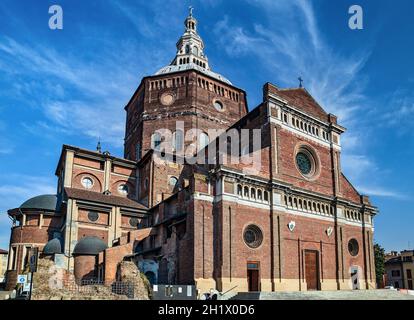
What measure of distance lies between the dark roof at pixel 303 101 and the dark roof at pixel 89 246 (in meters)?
20.1

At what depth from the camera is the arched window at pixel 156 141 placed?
150ft

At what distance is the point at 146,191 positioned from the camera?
41.2 meters

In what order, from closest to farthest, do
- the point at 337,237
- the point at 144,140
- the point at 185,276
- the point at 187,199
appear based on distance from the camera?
the point at 185,276 < the point at 187,199 < the point at 337,237 < the point at 144,140

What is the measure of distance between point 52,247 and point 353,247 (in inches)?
1070

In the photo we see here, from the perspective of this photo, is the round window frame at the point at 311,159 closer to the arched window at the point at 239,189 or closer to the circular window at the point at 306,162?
the circular window at the point at 306,162

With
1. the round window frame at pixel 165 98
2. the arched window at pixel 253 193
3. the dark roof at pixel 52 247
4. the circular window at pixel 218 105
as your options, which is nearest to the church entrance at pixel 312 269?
the arched window at pixel 253 193

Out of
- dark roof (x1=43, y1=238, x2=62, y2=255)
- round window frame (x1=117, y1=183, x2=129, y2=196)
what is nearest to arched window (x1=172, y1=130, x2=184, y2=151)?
round window frame (x1=117, y1=183, x2=129, y2=196)

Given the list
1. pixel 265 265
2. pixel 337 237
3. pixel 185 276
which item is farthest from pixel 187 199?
pixel 337 237

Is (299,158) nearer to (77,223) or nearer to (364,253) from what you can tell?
(364,253)

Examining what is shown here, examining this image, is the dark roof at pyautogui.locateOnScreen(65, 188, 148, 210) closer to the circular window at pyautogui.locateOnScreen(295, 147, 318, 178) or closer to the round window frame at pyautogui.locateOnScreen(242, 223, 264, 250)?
the round window frame at pyautogui.locateOnScreen(242, 223, 264, 250)

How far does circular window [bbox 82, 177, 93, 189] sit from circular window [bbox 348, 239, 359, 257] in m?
26.3

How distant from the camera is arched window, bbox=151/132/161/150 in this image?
150 feet
